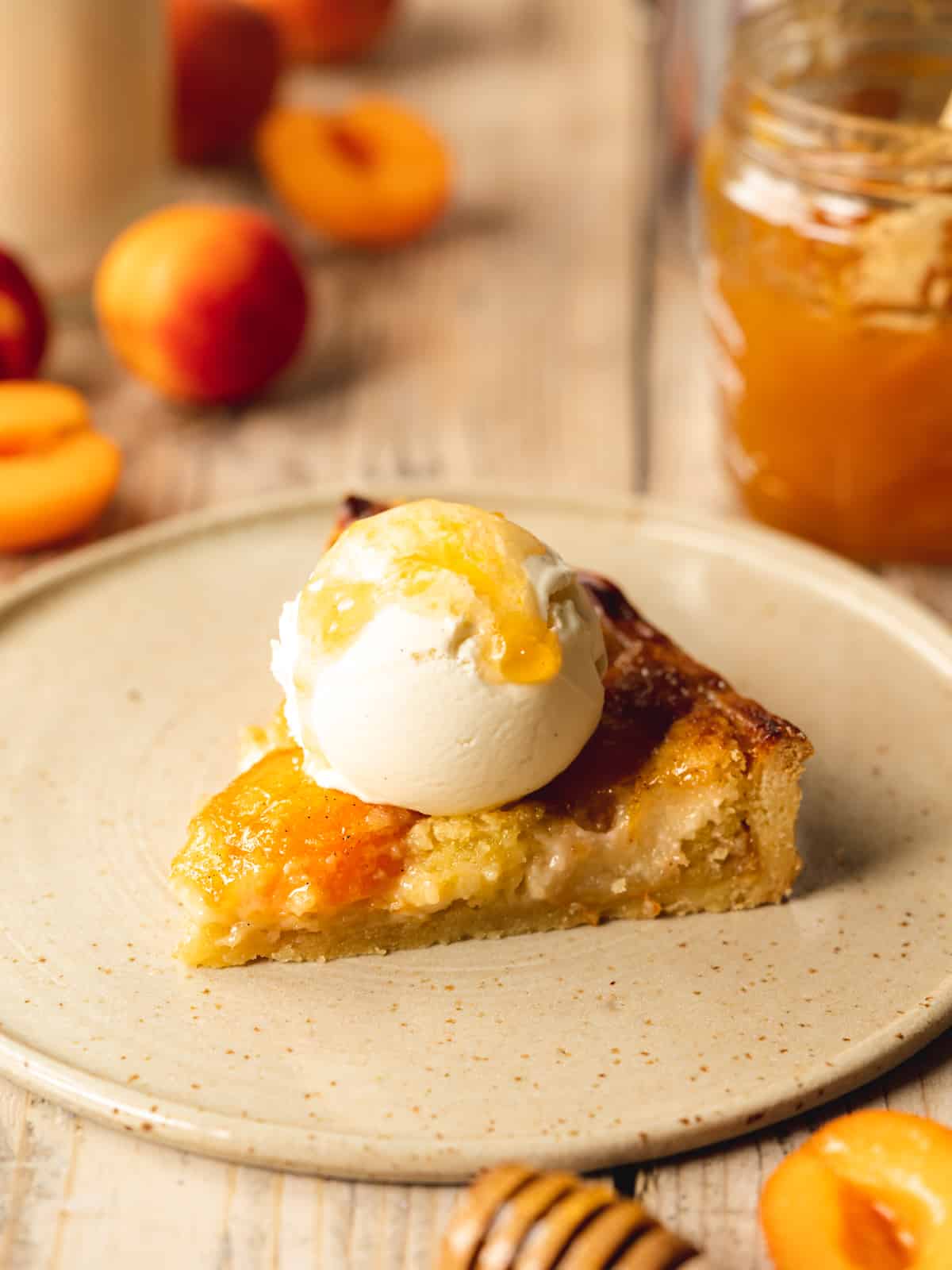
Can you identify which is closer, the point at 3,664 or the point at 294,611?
the point at 294,611

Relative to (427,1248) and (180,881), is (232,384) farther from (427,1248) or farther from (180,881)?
(427,1248)

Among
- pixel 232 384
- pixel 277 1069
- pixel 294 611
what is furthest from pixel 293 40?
pixel 277 1069

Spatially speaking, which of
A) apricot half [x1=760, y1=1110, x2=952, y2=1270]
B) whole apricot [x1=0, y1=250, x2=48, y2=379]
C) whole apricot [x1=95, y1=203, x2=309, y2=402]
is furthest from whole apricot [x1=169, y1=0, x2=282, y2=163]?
apricot half [x1=760, y1=1110, x2=952, y2=1270]

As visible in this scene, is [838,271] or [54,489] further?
[54,489]

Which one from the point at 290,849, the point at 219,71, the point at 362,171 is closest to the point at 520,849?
the point at 290,849

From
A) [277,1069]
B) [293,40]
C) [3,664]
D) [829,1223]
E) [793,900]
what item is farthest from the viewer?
[293,40]

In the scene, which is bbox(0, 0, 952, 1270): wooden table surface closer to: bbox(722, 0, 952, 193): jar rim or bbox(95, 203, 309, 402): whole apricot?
bbox(95, 203, 309, 402): whole apricot

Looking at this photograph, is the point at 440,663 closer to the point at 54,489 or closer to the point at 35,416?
the point at 54,489
